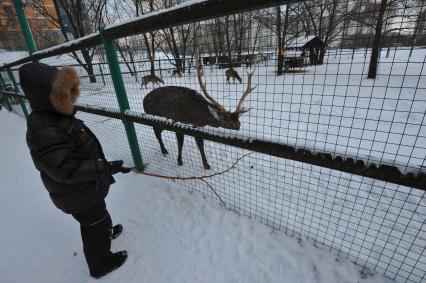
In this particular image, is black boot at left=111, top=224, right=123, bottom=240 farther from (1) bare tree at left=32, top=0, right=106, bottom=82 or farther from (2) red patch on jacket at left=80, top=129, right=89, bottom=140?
(1) bare tree at left=32, top=0, right=106, bottom=82

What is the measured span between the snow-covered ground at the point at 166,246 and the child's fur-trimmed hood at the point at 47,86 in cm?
160

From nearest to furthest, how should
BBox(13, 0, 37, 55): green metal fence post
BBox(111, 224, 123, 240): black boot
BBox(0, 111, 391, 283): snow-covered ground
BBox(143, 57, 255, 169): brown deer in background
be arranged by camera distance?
1. BBox(0, 111, 391, 283): snow-covered ground
2. BBox(111, 224, 123, 240): black boot
3. BBox(143, 57, 255, 169): brown deer in background
4. BBox(13, 0, 37, 55): green metal fence post

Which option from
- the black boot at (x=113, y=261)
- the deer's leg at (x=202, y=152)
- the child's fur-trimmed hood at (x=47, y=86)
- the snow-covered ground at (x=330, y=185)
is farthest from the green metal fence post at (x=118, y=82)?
the black boot at (x=113, y=261)

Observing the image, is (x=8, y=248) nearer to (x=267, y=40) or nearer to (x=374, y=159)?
(x=267, y=40)

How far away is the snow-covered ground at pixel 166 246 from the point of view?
7.03 ft

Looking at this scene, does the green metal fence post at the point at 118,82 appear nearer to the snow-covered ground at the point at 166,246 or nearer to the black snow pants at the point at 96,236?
the snow-covered ground at the point at 166,246

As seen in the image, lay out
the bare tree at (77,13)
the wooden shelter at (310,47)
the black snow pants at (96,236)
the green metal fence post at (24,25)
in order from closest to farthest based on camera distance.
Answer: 1. the wooden shelter at (310,47)
2. the black snow pants at (96,236)
3. the green metal fence post at (24,25)
4. the bare tree at (77,13)

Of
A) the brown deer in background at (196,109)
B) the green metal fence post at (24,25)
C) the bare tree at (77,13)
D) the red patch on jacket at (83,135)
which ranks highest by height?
the bare tree at (77,13)

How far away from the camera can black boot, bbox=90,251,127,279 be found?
2.22m

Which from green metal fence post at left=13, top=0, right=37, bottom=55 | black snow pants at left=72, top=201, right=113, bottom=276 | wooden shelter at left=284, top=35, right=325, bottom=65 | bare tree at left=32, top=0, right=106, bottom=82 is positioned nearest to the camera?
wooden shelter at left=284, top=35, right=325, bottom=65

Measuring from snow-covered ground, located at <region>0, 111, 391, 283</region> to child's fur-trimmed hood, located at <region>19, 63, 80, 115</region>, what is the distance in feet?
5.26

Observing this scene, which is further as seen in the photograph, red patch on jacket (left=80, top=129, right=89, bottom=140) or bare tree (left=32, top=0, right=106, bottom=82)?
bare tree (left=32, top=0, right=106, bottom=82)

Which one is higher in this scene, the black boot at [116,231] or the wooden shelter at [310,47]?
the wooden shelter at [310,47]

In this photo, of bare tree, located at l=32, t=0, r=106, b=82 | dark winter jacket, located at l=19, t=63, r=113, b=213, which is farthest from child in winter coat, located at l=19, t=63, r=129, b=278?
bare tree, located at l=32, t=0, r=106, b=82
